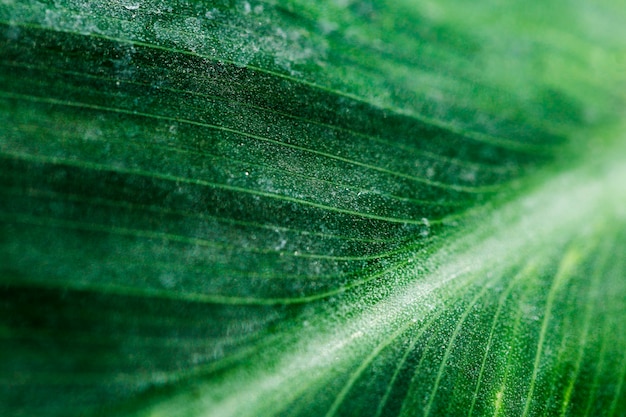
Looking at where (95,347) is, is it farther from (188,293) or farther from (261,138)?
(261,138)

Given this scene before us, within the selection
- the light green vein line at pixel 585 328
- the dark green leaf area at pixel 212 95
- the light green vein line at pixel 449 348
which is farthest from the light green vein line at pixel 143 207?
the light green vein line at pixel 585 328

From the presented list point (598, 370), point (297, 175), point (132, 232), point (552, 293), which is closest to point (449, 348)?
point (552, 293)

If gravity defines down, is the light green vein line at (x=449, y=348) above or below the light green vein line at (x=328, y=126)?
below

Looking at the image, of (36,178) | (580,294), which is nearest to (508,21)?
(580,294)

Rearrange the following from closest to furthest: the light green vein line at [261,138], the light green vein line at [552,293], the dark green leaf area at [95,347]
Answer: the dark green leaf area at [95,347] → the light green vein line at [261,138] → the light green vein line at [552,293]

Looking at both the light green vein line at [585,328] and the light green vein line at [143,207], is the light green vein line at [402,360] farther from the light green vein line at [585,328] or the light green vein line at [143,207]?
the light green vein line at [585,328]

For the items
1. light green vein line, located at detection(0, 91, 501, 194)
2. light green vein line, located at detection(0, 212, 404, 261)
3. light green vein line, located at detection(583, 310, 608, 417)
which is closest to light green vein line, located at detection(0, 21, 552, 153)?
light green vein line, located at detection(0, 91, 501, 194)
